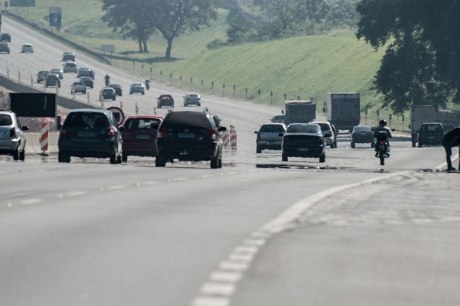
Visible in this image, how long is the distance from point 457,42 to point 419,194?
8697cm

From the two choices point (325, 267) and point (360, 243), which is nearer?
point (325, 267)

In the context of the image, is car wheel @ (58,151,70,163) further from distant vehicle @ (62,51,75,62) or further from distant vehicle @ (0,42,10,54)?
distant vehicle @ (0,42,10,54)

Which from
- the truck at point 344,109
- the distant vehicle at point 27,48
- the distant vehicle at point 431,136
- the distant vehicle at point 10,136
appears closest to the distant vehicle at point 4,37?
the distant vehicle at point 27,48

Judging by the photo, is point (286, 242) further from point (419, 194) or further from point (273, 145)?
point (273, 145)

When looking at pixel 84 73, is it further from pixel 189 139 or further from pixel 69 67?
pixel 189 139

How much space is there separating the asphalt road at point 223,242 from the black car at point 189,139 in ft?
35.3

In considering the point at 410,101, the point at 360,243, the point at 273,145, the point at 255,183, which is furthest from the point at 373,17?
the point at 360,243

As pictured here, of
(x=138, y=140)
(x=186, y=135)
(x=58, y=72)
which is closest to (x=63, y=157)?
(x=186, y=135)

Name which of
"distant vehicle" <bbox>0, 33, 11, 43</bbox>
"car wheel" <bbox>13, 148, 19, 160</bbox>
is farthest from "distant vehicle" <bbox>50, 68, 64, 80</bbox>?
"car wheel" <bbox>13, 148, 19, 160</bbox>

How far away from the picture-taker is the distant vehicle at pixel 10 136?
152 ft

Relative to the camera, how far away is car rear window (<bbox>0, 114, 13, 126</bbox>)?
47.1 meters

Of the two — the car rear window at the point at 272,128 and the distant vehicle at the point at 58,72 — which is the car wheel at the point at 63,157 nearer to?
the car rear window at the point at 272,128

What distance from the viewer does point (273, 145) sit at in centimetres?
7550

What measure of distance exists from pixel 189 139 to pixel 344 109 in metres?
76.0
